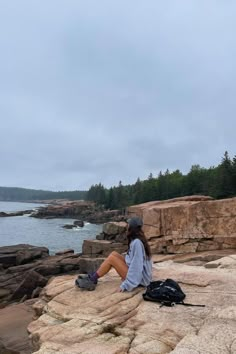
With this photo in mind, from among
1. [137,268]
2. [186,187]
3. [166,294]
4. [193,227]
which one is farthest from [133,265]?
[186,187]

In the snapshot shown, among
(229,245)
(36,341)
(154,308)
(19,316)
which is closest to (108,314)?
(154,308)

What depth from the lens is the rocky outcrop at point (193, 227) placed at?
52.8ft

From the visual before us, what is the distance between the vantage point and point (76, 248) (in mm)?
43219

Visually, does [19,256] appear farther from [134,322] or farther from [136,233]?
[134,322]

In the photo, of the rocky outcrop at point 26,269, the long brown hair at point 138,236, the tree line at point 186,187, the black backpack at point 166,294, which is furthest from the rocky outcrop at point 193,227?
the tree line at point 186,187

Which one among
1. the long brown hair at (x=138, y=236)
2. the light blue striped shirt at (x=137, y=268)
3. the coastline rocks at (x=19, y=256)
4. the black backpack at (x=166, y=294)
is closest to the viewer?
the black backpack at (x=166, y=294)

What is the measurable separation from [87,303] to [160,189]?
94029 mm

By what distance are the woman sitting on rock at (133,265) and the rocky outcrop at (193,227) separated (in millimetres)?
7884

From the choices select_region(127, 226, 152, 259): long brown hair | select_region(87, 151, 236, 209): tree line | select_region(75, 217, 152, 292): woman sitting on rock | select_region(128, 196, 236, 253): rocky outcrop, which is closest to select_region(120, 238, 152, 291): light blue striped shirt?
select_region(75, 217, 152, 292): woman sitting on rock

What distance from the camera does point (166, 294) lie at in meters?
→ 7.56

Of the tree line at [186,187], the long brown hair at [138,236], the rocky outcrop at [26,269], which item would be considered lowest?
the rocky outcrop at [26,269]

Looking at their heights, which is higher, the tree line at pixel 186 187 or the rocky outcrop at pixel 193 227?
the tree line at pixel 186 187

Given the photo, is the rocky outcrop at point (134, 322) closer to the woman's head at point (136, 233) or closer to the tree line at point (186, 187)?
the woman's head at point (136, 233)

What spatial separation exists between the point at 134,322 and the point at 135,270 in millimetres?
1484
